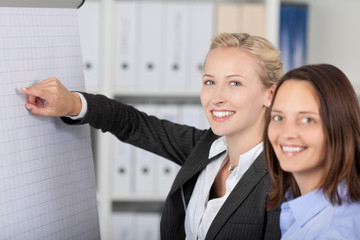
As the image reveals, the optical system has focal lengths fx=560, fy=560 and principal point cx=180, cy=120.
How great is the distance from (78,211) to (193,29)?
129cm

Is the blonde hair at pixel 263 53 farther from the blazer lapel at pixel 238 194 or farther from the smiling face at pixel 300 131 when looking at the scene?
the smiling face at pixel 300 131

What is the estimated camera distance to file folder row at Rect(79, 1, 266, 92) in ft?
8.11

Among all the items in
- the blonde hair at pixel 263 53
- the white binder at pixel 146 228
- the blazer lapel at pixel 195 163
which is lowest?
the white binder at pixel 146 228

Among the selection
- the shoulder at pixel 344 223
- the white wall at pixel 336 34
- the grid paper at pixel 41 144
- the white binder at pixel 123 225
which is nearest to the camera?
the shoulder at pixel 344 223

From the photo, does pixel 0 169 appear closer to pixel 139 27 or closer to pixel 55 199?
pixel 55 199

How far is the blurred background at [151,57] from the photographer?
2473 millimetres

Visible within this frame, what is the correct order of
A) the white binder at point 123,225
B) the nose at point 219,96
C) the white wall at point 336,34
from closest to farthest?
the nose at point 219,96 < the white binder at point 123,225 < the white wall at point 336,34

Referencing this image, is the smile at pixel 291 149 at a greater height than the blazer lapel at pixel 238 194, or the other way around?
the smile at pixel 291 149

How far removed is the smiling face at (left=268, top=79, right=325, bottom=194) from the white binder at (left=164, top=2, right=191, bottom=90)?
1.46 m

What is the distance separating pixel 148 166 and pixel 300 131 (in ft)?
5.28

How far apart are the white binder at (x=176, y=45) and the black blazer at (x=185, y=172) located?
784 mm

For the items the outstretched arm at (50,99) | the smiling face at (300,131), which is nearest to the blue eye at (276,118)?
the smiling face at (300,131)

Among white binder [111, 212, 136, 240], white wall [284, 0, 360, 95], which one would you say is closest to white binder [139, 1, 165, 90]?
white binder [111, 212, 136, 240]

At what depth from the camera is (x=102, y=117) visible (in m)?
1.56
